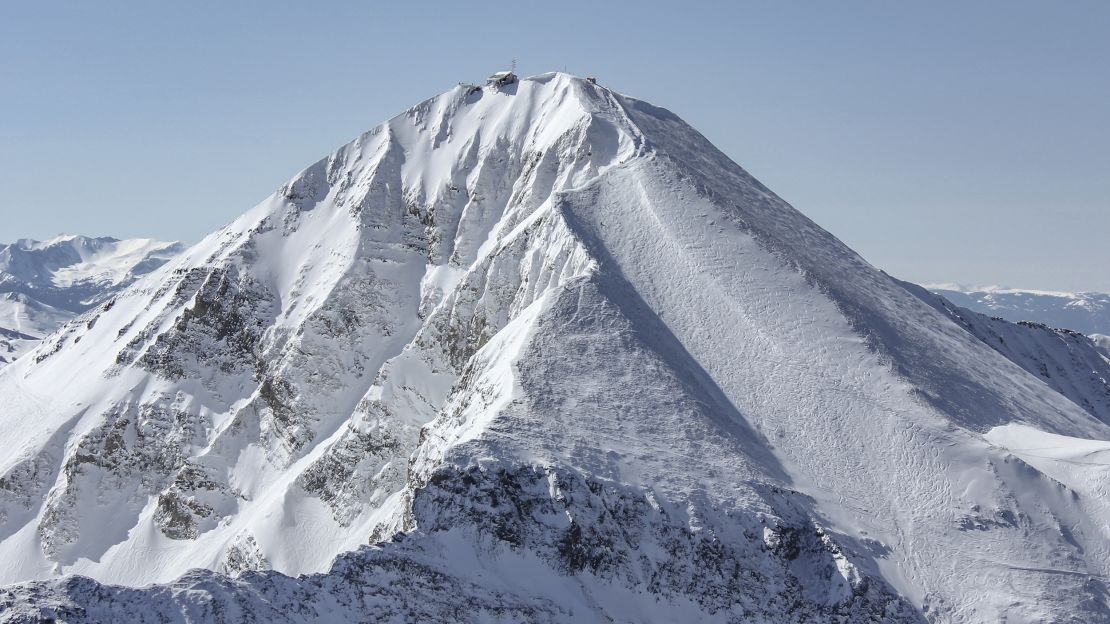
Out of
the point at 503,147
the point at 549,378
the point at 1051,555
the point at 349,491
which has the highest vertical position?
the point at 503,147

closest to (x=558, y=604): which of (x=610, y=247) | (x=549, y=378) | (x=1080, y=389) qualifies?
(x=549, y=378)

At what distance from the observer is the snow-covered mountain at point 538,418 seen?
2537 inches

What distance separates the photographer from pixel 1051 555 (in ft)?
228

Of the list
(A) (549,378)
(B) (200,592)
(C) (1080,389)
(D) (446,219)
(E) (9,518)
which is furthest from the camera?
(C) (1080,389)

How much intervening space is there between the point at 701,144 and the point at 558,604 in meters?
85.2

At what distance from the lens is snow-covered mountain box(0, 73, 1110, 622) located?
211 feet

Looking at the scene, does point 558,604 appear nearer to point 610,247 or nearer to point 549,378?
point 549,378

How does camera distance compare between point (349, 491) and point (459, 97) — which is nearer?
point (349, 491)

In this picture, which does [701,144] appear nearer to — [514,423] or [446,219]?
[446,219]

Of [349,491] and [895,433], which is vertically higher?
[895,433]

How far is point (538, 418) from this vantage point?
7206cm

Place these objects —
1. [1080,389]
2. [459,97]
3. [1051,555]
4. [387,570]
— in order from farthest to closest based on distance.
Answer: [1080,389], [459,97], [1051,555], [387,570]

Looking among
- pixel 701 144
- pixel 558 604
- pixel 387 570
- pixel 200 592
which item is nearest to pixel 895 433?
pixel 558 604

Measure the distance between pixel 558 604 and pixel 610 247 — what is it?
4484 centimetres
